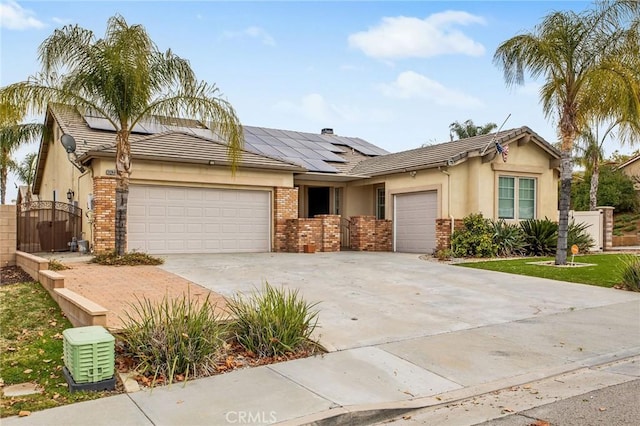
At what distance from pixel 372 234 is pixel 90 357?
648 inches

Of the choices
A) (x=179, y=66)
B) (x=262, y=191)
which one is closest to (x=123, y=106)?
(x=179, y=66)

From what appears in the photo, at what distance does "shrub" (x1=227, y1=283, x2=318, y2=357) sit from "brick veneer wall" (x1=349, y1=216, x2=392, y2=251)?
14043 mm

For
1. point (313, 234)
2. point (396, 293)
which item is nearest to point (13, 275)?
point (396, 293)

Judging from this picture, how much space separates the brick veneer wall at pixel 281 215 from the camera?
19.5 m

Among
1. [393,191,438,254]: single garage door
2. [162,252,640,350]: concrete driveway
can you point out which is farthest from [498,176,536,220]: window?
[162,252,640,350]: concrete driveway

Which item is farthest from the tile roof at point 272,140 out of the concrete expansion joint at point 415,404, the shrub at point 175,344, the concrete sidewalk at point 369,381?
the concrete expansion joint at point 415,404

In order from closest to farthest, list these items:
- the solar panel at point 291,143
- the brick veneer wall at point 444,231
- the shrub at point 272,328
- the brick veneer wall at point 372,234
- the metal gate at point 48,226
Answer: the shrub at point 272,328, the metal gate at point 48,226, the brick veneer wall at point 444,231, the brick veneer wall at point 372,234, the solar panel at point 291,143

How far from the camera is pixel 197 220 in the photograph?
59.2 feet

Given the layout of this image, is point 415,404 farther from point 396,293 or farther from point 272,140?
point 272,140

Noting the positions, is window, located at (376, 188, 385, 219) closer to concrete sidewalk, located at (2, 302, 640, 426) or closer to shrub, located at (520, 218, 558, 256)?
shrub, located at (520, 218, 558, 256)

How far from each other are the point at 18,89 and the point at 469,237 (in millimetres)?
14091

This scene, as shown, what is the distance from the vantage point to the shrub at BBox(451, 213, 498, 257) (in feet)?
57.1

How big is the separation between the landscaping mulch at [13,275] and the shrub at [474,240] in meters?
12.8

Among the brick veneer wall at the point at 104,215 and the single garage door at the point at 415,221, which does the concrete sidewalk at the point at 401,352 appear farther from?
the single garage door at the point at 415,221
